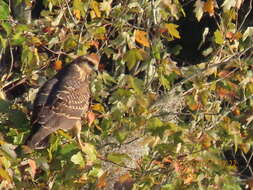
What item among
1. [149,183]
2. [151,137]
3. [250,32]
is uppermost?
[250,32]

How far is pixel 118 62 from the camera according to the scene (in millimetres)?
5176

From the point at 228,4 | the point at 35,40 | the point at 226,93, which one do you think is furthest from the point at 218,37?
the point at 35,40

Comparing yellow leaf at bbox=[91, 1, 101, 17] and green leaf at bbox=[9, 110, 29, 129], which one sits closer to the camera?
green leaf at bbox=[9, 110, 29, 129]

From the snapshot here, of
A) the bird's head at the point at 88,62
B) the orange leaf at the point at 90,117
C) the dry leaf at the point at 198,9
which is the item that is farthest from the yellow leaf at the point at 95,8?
the orange leaf at the point at 90,117

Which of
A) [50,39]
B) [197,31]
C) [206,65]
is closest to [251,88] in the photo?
[206,65]

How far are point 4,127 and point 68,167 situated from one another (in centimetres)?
52

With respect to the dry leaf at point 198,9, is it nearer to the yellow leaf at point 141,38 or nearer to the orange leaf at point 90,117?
the yellow leaf at point 141,38

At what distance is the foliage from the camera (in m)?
4.19

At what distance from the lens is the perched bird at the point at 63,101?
14.2 feet

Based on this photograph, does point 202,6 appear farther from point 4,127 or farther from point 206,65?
point 4,127

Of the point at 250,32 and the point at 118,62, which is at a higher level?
the point at 250,32

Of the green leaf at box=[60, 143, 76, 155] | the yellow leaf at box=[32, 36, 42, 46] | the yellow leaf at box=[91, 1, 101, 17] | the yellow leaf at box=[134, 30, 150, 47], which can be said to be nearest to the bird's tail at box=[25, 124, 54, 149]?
the green leaf at box=[60, 143, 76, 155]

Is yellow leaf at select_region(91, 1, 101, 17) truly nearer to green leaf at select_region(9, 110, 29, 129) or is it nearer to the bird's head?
the bird's head

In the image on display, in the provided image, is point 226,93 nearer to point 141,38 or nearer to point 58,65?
point 141,38
